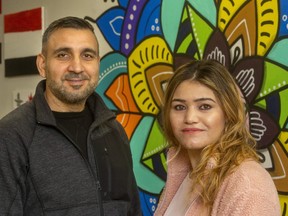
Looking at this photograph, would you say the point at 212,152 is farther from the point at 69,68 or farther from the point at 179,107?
the point at 69,68

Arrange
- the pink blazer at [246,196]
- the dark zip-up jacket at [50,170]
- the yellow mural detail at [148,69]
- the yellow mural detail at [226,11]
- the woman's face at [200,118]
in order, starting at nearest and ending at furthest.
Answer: the pink blazer at [246,196] → the woman's face at [200,118] → the dark zip-up jacket at [50,170] → the yellow mural detail at [226,11] → the yellow mural detail at [148,69]

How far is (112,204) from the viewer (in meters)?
1.35

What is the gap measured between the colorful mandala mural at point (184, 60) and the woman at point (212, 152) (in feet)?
1.13

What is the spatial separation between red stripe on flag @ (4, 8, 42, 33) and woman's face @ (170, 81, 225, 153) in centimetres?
151

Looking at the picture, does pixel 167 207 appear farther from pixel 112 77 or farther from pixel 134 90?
pixel 112 77

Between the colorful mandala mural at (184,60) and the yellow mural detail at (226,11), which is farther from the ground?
the yellow mural detail at (226,11)

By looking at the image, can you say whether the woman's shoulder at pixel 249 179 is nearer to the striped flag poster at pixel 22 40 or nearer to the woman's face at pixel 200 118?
the woman's face at pixel 200 118

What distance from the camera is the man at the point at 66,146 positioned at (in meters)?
1.22

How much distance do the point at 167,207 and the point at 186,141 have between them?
210 mm

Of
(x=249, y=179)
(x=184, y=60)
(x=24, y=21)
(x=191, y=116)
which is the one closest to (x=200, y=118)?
(x=191, y=116)

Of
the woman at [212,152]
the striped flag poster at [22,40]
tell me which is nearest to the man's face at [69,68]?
the woman at [212,152]

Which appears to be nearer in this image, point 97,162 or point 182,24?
point 97,162

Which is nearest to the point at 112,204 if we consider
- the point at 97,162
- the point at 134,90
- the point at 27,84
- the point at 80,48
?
the point at 97,162

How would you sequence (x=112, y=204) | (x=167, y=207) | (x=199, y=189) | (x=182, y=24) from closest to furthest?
(x=199, y=189) < (x=167, y=207) < (x=112, y=204) < (x=182, y=24)
